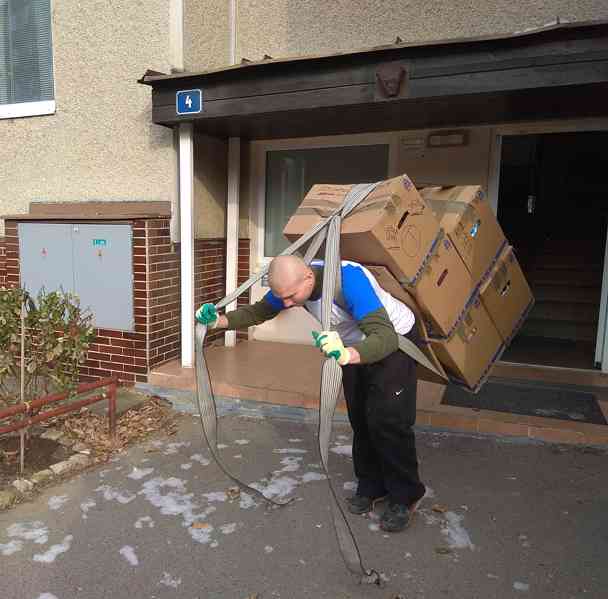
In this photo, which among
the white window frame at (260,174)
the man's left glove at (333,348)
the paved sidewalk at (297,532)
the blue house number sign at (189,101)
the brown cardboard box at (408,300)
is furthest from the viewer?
the white window frame at (260,174)

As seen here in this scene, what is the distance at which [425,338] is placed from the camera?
9.11 feet

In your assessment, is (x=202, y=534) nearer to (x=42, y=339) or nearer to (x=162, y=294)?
(x=42, y=339)

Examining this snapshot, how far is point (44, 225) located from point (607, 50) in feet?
15.5

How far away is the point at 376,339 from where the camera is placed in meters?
2.26

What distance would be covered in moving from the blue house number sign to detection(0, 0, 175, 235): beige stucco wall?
408mm

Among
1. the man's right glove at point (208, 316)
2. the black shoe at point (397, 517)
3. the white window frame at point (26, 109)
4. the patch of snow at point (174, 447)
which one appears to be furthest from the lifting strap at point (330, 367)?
the white window frame at point (26, 109)

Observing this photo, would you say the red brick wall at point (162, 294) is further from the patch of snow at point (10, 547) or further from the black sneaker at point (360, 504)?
the black sneaker at point (360, 504)

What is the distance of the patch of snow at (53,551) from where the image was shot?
8.65ft

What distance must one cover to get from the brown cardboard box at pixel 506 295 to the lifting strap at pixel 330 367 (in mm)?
487

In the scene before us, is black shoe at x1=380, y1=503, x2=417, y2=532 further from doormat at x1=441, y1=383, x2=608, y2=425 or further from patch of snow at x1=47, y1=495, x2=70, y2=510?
patch of snow at x1=47, y1=495, x2=70, y2=510

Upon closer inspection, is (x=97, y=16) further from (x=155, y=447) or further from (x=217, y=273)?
(x=155, y=447)

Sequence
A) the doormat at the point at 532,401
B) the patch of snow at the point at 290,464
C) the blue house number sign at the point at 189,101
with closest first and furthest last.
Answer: the patch of snow at the point at 290,464, the doormat at the point at 532,401, the blue house number sign at the point at 189,101

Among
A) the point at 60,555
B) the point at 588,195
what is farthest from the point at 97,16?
the point at 588,195

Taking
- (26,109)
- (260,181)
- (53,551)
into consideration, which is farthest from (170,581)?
(26,109)
